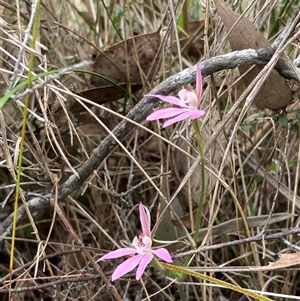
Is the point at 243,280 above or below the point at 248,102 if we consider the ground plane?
below

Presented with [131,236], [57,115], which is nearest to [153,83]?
[57,115]

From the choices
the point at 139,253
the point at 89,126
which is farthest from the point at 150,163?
the point at 139,253

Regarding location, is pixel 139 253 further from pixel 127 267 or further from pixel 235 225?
pixel 235 225

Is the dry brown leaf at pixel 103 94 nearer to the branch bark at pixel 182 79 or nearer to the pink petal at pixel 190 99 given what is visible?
the branch bark at pixel 182 79

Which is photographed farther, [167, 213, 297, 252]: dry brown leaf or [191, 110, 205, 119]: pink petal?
[167, 213, 297, 252]: dry brown leaf

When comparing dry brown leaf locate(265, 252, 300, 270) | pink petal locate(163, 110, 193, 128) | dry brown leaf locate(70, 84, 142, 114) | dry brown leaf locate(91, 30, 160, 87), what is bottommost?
dry brown leaf locate(265, 252, 300, 270)

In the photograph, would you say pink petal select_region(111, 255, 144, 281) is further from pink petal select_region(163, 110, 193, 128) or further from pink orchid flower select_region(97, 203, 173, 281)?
pink petal select_region(163, 110, 193, 128)

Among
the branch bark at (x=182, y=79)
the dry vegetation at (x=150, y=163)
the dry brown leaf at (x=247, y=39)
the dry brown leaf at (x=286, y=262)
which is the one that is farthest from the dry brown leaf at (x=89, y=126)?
the dry brown leaf at (x=286, y=262)

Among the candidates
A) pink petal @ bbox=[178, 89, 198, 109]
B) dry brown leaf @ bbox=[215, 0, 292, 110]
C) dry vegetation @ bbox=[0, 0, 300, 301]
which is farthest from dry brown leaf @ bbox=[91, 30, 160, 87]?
pink petal @ bbox=[178, 89, 198, 109]

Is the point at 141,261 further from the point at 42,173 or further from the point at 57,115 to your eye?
the point at 57,115
